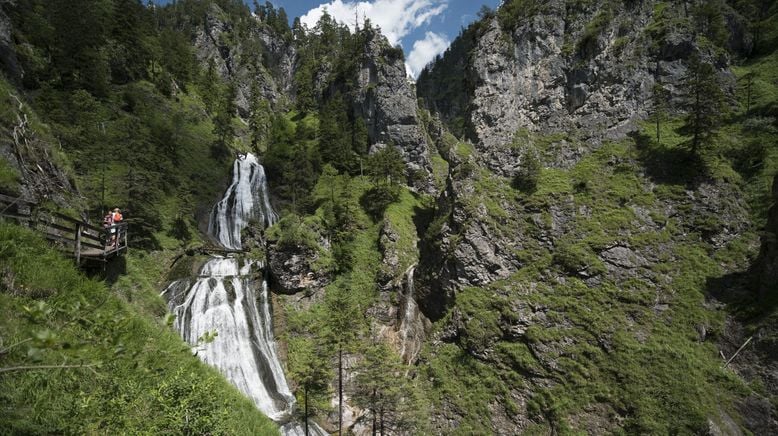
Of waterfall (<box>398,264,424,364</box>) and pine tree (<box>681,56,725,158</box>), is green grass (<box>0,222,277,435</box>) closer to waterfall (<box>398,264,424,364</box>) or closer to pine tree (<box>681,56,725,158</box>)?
waterfall (<box>398,264,424,364</box>)

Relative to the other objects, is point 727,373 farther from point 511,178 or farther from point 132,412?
point 132,412

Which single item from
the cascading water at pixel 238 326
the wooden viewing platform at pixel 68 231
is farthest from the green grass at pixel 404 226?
the wooden viewing platform at pixel 68 231

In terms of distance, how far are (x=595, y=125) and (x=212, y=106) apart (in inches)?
2295

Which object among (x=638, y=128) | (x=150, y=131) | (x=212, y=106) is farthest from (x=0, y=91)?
(x=212, y=106)

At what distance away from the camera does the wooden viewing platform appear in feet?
32.5

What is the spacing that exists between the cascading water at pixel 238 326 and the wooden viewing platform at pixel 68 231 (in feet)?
31.3

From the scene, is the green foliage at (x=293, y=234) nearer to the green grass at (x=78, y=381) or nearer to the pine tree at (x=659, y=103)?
the green grass at (x=78, y=381)

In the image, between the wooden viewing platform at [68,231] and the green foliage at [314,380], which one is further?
the green foliage at [314,380]

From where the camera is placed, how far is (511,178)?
107 ft

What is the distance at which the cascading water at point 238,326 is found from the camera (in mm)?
22875

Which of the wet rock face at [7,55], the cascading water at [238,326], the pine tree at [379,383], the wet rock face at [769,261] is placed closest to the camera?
the pine tree at [379,383]

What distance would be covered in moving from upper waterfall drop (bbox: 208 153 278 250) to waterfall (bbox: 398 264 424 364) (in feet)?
65.3

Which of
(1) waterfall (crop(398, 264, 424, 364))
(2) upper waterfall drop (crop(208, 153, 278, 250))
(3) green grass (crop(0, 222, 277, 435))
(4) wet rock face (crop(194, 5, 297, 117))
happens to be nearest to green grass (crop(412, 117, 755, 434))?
(1) waterfall (crop(398, 264, 424, 364))

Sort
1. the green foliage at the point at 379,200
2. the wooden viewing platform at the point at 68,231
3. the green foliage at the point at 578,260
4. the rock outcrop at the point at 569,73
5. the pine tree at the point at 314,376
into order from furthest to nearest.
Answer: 1. the green foliage at the point at 379,200
2. the rock outcrop at the point at 569,73
3. the green foliage at the point at 578,260
4. the pine tree at the point at 314,376
5. the wooden viewing platform at the point at 68,231
